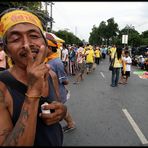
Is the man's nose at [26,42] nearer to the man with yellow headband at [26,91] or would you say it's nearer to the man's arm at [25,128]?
the man with yellow headband at [26,91]

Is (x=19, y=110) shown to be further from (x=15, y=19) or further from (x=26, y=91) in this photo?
(x=15, y=19)

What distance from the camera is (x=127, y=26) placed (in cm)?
8531

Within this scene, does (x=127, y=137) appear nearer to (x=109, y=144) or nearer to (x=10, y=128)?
(x=109, y=144)

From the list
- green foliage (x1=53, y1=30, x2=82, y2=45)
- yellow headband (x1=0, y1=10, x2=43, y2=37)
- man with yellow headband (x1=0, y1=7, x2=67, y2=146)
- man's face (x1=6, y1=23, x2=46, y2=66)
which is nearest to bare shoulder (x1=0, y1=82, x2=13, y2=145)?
man with yellow headband (x1=0, y1=7, x2=67, y2=146)

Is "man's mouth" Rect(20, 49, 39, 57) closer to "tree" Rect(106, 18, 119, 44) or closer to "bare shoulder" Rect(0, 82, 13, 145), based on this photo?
"bare shoulder" Rect(0, 82, 13, 145)

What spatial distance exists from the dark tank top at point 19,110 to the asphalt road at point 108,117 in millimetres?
3337

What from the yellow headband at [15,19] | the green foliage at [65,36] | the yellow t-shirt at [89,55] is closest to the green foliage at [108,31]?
the green foliage at [65,36]

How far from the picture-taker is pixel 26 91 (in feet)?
5.54

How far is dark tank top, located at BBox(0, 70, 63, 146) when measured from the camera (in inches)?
65.0

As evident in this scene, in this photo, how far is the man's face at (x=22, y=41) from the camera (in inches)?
66.7

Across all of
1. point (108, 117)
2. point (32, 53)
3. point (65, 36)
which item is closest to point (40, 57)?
point (32, 53)

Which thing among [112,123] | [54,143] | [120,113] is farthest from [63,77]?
[54,143]

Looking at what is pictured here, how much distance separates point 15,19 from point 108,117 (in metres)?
5.48

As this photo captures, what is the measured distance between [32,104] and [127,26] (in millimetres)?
86400
